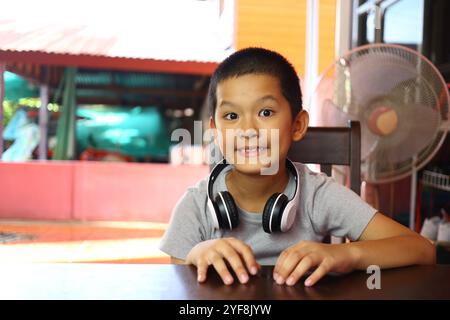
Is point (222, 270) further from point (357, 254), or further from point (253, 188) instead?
point (253, 188)

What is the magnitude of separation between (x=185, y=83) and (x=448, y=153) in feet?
34.6

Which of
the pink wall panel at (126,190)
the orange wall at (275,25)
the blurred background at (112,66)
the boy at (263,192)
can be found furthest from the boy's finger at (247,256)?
the pink wall panel at (126,190)

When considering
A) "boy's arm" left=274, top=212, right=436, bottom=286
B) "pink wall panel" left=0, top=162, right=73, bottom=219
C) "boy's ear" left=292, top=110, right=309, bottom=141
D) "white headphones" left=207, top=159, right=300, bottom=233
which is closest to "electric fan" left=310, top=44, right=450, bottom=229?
"boy's ear" left=292, top=110, right=309, bottom=141

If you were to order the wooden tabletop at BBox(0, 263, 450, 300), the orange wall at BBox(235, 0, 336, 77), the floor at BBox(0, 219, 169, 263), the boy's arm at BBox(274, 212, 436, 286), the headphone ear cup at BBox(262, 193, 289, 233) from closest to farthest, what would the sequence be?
the wooden tabletop at BBox(0, 263, 450, 300) → the boy's arm at BBox(274, 212, 436, 286) → the headphone ear cup at BBox(262, 193, 289, 233) → the floor at BBox(0, 219, 169, 263) → the orange wall at BBox(235, 0, 336, 77)

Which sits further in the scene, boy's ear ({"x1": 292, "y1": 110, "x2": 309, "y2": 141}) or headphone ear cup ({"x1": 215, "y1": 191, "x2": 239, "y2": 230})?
boy's ear ({"x1": 292, "y1": 110, "x2": 309, "y2": 141})

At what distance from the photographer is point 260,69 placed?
1.10 metres

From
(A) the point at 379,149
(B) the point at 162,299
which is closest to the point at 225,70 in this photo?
(B) the point at 162,299

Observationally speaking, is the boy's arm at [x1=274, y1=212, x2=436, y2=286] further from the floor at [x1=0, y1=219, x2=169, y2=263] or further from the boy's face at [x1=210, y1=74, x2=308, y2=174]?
the floor at [x1=0, y1=219, x2=169, y2=263]

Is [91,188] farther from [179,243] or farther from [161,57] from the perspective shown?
[179,243]

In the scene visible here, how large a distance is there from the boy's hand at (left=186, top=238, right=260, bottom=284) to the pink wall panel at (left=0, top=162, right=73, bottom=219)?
18.9ft

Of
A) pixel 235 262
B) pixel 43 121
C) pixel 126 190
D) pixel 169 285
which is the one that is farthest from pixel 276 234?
pixel 43 121

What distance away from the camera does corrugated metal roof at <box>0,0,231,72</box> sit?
20.2 ft

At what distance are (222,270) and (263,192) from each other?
1.55 feet

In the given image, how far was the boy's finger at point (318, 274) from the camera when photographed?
67 cm
